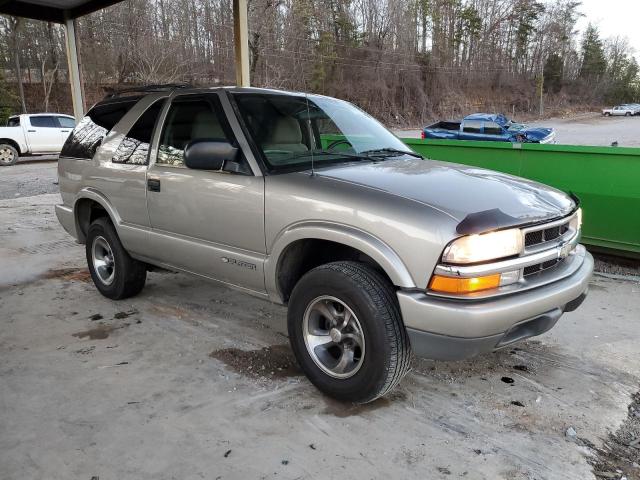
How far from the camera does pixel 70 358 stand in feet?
11.6

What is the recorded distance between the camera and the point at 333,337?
2.93 meters

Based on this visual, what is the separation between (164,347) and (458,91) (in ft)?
221

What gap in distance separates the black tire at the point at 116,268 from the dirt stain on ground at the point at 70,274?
2.27 ft

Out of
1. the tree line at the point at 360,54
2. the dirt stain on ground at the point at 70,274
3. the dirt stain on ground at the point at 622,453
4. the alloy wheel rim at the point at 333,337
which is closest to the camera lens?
the dirt stain on ground at the point at 622,453

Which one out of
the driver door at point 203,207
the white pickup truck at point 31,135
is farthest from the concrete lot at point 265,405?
the white pickup truck at point 31,135

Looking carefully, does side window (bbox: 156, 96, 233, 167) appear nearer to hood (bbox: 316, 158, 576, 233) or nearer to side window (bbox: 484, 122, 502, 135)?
hood (bbox: 316, 158, 576, 233)

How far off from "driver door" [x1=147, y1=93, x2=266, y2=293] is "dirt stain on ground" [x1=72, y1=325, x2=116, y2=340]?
0.69 metres

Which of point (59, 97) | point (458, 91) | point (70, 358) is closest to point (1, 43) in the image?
point (59, 97)

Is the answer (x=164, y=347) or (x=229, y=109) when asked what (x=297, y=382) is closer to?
(x=164, y=347)

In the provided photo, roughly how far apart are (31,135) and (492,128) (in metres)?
16.4

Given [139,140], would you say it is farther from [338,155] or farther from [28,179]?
[28,179]

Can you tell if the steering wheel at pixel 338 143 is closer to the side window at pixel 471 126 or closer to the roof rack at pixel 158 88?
the roof rack at pixel 158 88

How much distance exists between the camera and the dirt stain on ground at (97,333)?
12.8 ft

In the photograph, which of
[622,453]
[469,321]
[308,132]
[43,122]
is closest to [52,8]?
[308,132]
